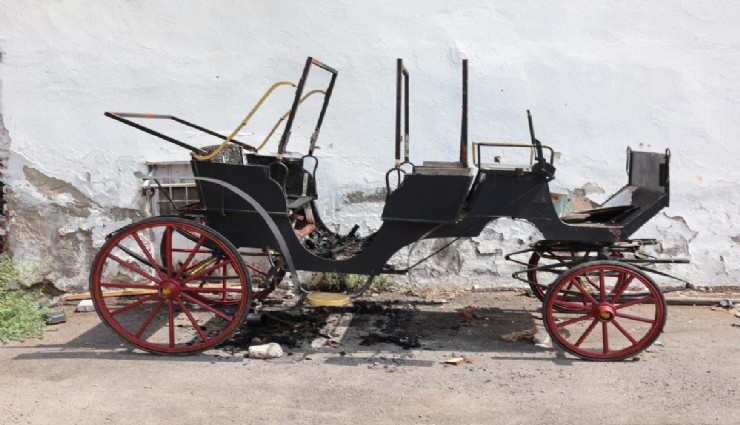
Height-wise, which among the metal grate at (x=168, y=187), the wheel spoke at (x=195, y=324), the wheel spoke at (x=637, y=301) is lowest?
the wheel spoke at (x=195, y=324)

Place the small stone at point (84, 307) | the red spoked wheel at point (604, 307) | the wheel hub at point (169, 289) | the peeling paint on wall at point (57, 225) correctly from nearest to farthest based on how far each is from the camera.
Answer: the red spoked wheel at point (604, 307)
the wheel hub at point (169, 289)
the small stone at point (84, 307)
the peeling paint on wall at point (57, 225)

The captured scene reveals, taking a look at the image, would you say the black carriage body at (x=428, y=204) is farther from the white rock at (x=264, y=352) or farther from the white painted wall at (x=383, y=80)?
the white painted wall at (x=383, y=80)

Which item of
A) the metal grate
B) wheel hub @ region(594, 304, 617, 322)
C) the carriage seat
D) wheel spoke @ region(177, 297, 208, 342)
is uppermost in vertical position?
the carriage seat

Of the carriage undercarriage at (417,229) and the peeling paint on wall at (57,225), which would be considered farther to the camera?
the peeling paint on wall at (57,225)

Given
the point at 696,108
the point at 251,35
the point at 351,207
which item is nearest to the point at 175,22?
the point at 251,35

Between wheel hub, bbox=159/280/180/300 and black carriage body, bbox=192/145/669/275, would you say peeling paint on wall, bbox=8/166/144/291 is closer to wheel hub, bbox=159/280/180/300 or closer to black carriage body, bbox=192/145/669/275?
wheel hub, bbox=159/280/180/300

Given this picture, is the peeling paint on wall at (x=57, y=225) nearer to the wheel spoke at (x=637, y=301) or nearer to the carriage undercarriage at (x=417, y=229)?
the carriage undercarriage at (x=417, y=229)

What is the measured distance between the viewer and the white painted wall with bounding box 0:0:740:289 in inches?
218

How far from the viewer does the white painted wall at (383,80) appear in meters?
5.53

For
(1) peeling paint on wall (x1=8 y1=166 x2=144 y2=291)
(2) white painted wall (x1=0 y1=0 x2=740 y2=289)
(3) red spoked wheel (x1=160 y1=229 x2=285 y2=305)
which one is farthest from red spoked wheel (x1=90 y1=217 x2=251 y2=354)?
(2) white painted wall (x1=0 y1=0 x2=740 y2=289)

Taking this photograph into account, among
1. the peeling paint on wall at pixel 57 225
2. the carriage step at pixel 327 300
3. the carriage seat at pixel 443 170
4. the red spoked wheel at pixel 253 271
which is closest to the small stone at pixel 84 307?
the peeling paint on wall at pixel 57 225

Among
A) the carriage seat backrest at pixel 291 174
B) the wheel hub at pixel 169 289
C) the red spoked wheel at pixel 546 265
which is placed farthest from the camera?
the carriage seat backrest at pixel 291 174

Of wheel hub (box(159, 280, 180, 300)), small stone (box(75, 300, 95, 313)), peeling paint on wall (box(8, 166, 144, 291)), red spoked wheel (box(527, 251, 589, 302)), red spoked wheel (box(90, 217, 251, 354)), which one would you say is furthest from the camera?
peeling paint on wall (box(8, 166, 144, 291))

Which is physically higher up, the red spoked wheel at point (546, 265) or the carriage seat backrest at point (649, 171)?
the carriage seat backrest at point (649, 171)
